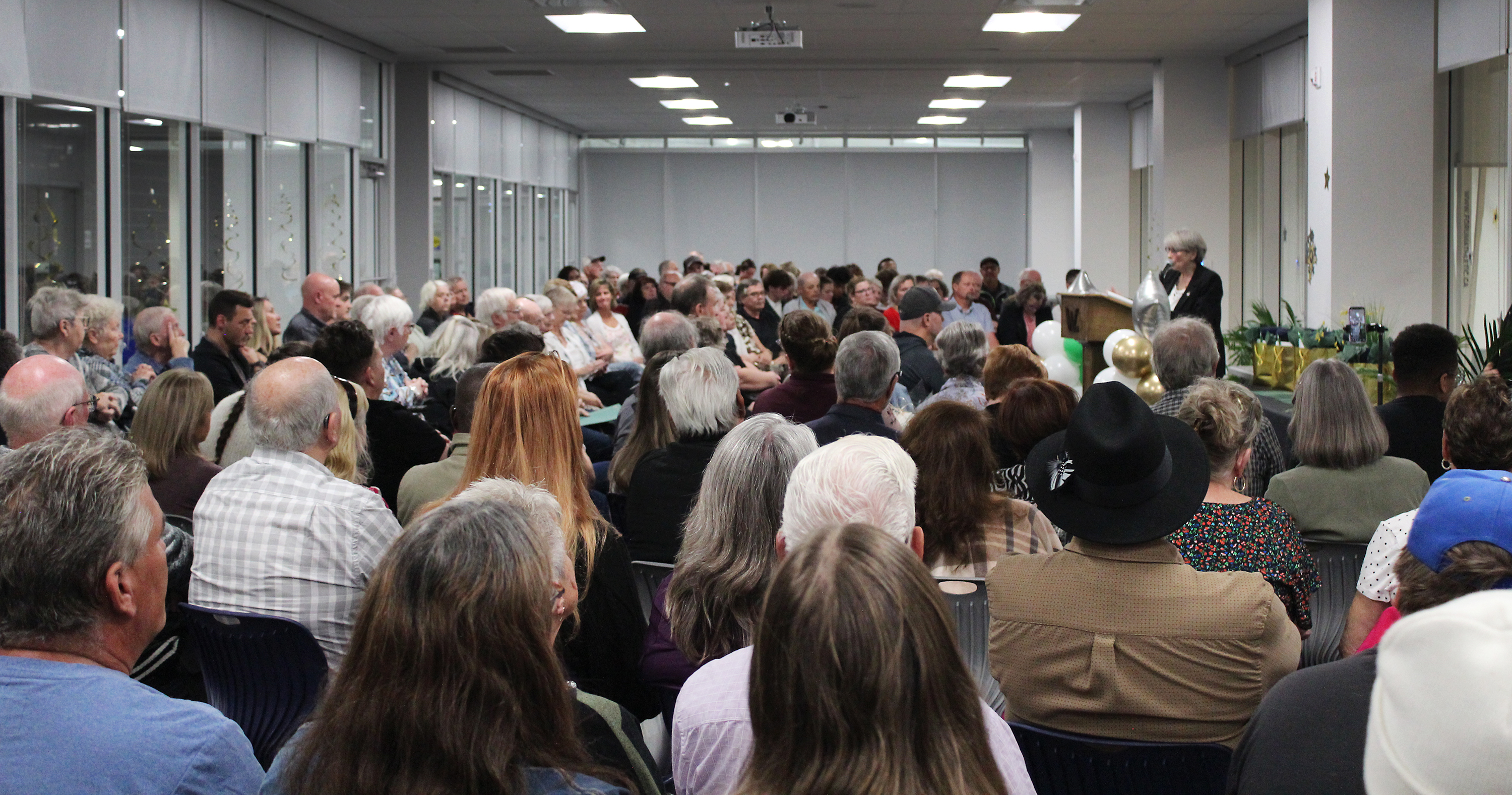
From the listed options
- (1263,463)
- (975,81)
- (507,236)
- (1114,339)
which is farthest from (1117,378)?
(507,236)

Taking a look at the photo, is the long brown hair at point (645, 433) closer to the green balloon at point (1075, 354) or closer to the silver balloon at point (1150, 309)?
the silver balloon at point (1150, 309)

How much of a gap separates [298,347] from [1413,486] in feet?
13.2

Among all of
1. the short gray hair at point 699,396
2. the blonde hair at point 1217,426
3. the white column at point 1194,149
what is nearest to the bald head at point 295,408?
the short gray hair at point 699,396

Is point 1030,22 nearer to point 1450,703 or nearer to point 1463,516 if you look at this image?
point 1463,516

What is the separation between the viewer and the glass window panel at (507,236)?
18.4 meters

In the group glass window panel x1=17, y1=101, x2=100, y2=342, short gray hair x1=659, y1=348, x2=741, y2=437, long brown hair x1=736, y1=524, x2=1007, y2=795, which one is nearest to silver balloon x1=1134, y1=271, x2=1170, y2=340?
short gray hair x1=659, y1=348, x2=741, y2=437

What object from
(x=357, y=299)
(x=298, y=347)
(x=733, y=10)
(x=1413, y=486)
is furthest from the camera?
(x=733, y=10)

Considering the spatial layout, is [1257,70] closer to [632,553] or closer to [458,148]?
[458,148]

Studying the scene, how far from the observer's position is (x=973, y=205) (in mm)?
24672

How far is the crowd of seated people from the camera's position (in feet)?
4.28

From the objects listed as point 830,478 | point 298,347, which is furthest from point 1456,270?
point 830,478

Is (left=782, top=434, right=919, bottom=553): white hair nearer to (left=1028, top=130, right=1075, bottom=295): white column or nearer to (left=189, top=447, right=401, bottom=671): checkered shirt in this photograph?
(left=189, top=447, right=401, bottom=671): checkered shirt

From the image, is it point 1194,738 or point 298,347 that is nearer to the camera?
point 1194,738

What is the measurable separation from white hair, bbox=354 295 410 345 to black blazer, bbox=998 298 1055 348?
590cm
